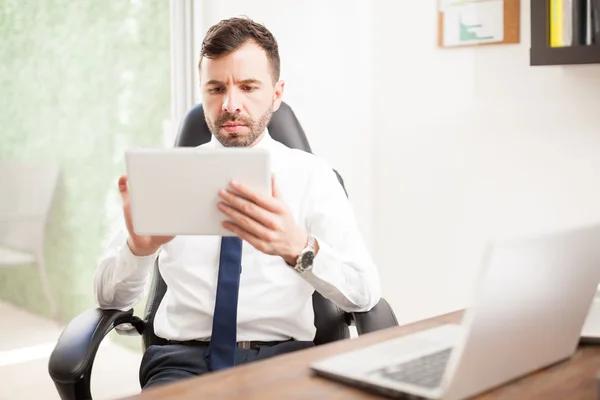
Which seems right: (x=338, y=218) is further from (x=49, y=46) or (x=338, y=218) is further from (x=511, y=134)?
(x=49, y=46)

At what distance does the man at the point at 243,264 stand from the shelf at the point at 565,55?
0.80m

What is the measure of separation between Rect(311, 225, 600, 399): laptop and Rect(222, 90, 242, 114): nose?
85 cm

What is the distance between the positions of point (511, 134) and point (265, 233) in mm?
1421

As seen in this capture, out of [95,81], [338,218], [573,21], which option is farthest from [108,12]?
[573,21]

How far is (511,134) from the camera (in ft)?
8.29

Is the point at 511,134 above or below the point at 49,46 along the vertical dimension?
below

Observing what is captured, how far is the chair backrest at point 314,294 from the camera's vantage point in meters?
1.79

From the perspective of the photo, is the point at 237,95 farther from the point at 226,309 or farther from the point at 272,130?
the point at 226,309

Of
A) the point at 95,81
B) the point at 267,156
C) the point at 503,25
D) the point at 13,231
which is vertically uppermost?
the point at 503,25

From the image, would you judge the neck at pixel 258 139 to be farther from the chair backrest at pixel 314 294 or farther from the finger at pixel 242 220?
the finger at pixel 242 220

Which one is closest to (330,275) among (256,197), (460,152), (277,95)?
(256,197)

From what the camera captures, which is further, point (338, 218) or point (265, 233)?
point (338, 218)

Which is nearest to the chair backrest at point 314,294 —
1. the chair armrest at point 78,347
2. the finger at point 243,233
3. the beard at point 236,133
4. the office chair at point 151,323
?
the office chair at point 151,323

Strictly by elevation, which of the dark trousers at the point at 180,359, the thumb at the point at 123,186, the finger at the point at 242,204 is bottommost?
the dark trousers at the point at 180,359
